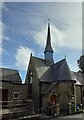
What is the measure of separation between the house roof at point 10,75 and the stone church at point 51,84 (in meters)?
1.78

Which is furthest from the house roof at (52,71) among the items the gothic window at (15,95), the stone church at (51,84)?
the gothic window at (15,95)

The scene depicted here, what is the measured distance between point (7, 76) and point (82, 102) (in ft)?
43.1

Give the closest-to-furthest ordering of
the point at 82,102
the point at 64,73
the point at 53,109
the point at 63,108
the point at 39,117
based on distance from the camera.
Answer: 1. the point at 39,117
2. the point at 53,109
3. the point at 63,108
4. the point at 64,73
5. the point at 82,102

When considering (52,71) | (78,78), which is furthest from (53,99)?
(78,78)

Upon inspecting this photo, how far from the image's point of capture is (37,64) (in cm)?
2655

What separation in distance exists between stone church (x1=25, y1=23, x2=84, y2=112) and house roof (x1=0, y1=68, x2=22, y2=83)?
5.83 feet

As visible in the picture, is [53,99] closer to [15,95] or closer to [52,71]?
[15,95]

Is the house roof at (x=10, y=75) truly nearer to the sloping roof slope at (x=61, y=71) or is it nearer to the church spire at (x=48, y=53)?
the church spire at (x=48, y=53)

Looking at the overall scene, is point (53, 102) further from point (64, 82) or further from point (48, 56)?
point (48, 56)

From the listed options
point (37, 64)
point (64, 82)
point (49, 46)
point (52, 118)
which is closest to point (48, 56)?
Answer: point (49, 46)

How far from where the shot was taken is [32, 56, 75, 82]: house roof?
2267 centimetres

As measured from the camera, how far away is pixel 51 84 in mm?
23344

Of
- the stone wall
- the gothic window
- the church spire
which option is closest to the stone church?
the church spire

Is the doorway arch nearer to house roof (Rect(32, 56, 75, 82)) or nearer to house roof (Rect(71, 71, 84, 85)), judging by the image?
house roof (Rect(32, 56, 75, 82))
